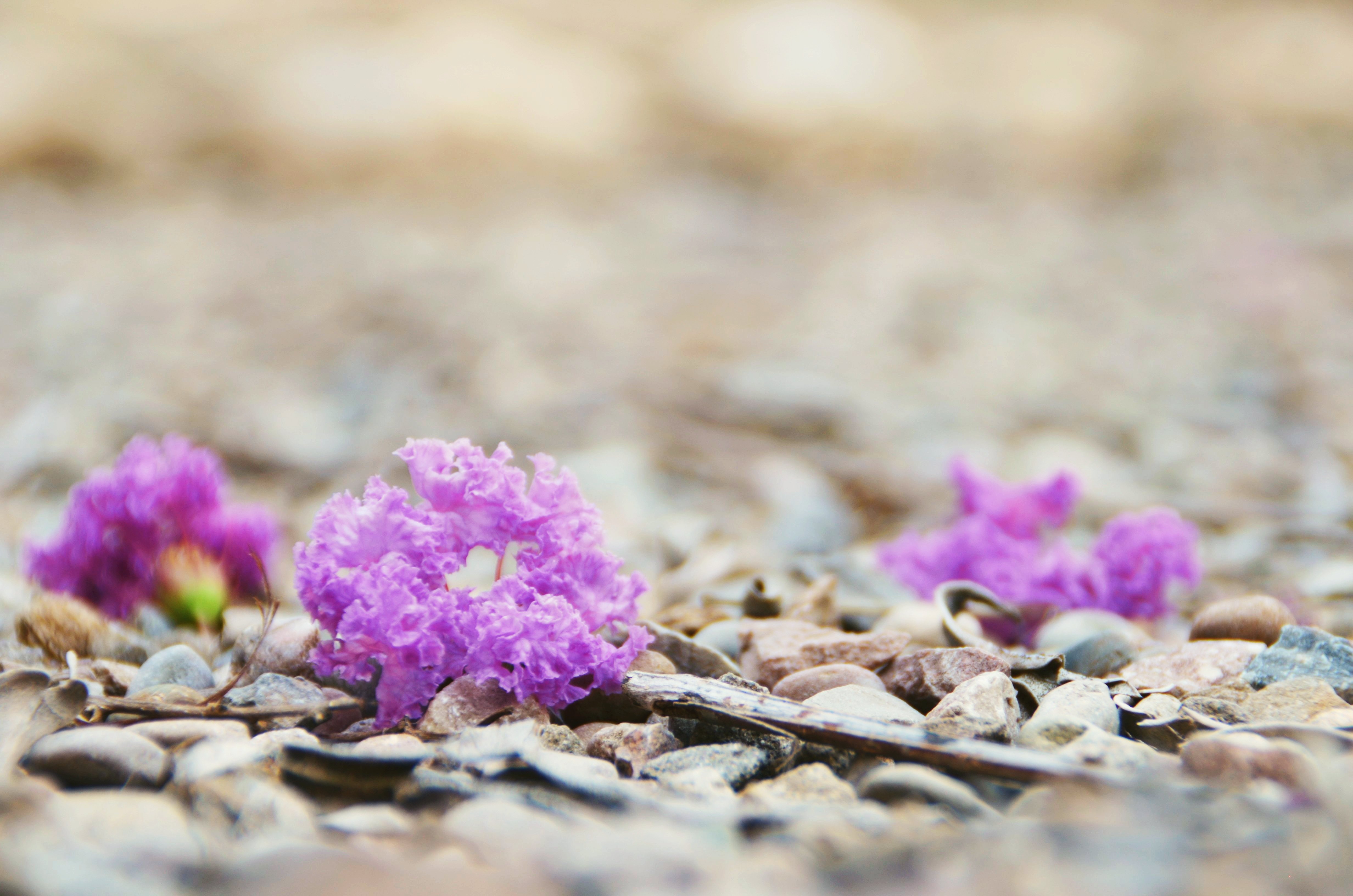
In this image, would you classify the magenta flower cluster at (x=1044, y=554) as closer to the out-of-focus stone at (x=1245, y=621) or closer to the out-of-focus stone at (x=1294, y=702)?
the out-of-focus stone at (x=1245, y=621)

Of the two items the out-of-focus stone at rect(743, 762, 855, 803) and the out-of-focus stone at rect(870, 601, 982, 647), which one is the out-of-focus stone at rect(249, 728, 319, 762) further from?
the out-of-focus stone at rect(870, 601, 982, 647)

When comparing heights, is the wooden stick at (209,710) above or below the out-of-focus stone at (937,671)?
below

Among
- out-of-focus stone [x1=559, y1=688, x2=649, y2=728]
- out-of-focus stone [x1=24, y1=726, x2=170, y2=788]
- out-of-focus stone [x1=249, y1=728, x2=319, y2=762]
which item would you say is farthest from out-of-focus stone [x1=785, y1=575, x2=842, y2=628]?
out-of-focus stone [x1=24, y1=726, x2=170, y2=788]

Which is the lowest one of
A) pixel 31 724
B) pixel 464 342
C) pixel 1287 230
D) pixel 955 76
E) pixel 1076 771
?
pixel 31 724

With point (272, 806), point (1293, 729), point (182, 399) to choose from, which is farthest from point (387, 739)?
point (182, 399)

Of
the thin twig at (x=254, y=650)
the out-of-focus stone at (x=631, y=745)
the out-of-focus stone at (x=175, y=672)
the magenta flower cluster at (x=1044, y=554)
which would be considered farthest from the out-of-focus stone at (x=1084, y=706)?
the out-of-focus stone at (x=175, y=672)

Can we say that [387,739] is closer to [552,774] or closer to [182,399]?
[552,774]

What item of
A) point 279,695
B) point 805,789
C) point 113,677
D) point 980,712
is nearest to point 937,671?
point 980,712

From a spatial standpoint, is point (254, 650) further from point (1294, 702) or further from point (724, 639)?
point (1294, 702)
